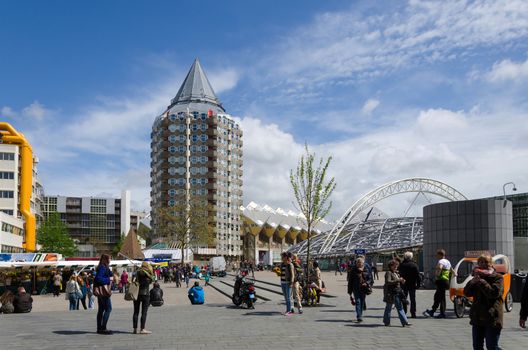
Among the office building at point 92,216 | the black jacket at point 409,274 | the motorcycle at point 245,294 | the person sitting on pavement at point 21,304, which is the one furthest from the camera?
the office building at point 92,216

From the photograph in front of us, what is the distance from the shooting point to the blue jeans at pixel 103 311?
12.6 m

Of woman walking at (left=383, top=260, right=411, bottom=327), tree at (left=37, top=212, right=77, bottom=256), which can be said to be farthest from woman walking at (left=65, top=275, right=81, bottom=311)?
tree at (left=37, top=212, right=77, bottom=256)

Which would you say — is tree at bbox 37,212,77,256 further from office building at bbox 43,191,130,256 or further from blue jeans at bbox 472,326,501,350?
blue jeans at bbox 472,326,501,350

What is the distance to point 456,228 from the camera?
30.7 m

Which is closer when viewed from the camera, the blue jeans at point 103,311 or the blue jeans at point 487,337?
the blue jeans at point 487,337

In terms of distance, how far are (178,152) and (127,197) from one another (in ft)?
212

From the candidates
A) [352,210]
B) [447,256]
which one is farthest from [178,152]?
[447,256]

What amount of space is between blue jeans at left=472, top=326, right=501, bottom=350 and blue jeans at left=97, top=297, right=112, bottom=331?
25.6 feet

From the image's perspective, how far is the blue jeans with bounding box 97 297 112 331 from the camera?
41.4ft

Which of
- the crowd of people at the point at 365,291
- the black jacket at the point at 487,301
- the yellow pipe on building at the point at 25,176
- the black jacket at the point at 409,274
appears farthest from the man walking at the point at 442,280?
the yellow pipe on building at the point at 25,176

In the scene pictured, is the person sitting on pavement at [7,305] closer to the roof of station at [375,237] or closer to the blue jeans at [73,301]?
the blue jeans at [73,301]

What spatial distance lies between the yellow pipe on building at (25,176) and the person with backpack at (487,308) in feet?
292

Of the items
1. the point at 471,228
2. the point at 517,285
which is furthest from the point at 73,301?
the point at 471,228

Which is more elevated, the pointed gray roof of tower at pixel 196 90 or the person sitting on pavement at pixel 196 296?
the pointed gray roof of tower at pixel 196 90
